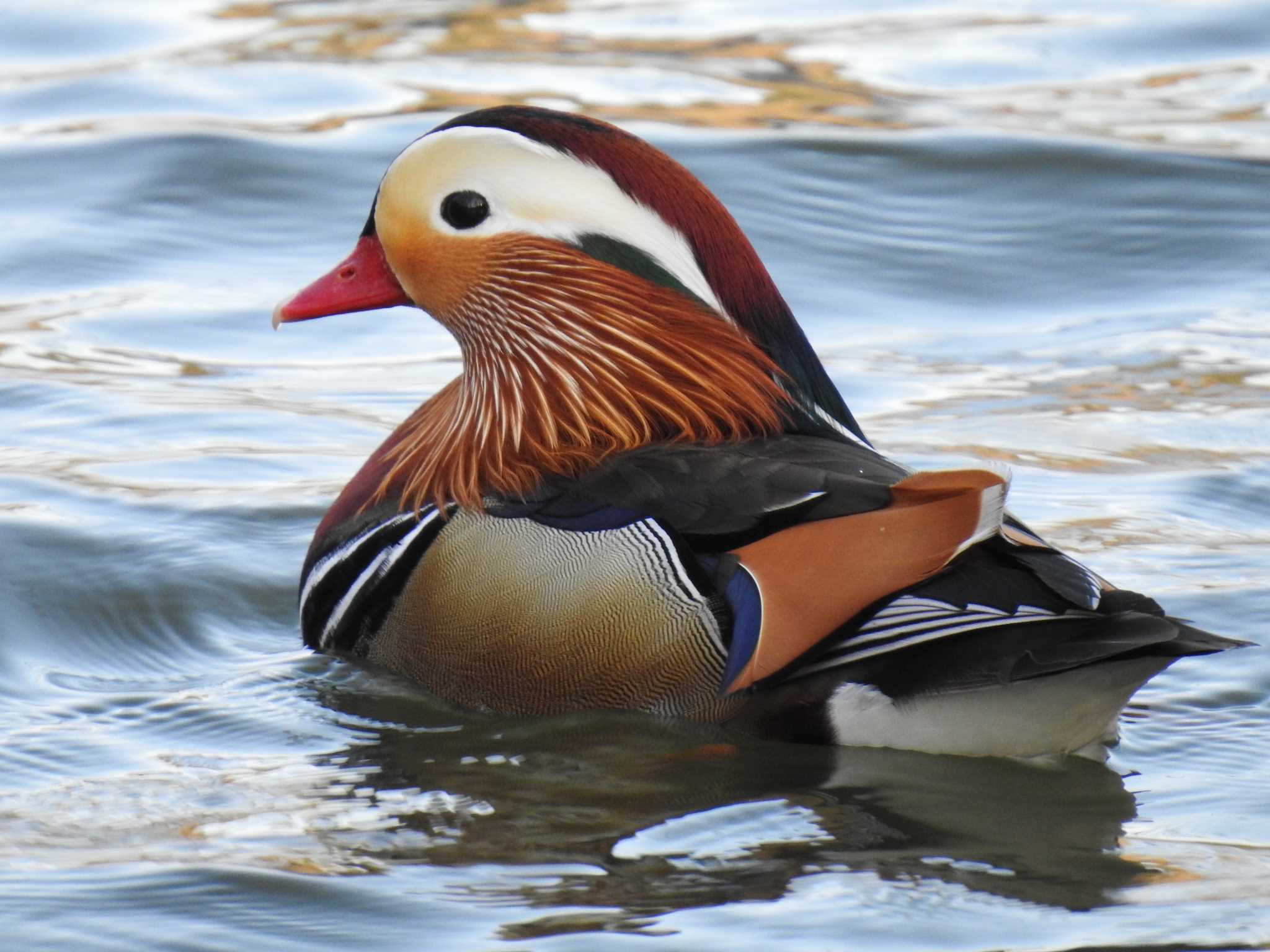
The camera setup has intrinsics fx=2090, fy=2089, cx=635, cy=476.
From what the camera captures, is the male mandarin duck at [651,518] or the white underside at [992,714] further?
the white underside at [992,714]

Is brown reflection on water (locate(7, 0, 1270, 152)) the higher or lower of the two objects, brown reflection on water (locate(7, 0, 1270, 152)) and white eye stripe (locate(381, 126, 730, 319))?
the higher

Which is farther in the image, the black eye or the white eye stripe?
the black eye

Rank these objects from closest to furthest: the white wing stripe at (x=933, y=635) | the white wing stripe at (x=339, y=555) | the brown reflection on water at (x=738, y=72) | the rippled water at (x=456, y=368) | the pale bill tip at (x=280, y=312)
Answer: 1. the rippled water at (x=456, y=368)
2. the white wing stripe at (x=933, y=635)
3. the white wing stripe at (x=339, y=555)
4. the pale bill tip at (x=280, y=312)
5. the brown reflection on water at (x=738, y=72)

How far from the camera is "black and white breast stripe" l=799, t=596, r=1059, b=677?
366 centimetres

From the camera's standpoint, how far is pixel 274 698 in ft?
14.6

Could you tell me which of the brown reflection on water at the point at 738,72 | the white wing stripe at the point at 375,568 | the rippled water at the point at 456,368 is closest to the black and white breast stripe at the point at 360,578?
the white wing stripe at the point at 375,568

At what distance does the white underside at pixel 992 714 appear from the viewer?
12.7 ft

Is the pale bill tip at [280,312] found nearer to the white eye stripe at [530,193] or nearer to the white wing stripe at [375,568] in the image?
the white eye stripe at [530,193]

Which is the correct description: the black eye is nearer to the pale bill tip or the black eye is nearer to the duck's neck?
the duck's neck

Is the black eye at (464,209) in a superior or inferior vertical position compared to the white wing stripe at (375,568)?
superior

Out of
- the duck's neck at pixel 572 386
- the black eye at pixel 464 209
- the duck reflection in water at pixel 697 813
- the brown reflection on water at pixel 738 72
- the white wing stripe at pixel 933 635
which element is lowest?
the duck reflection in water at pixel 697 813

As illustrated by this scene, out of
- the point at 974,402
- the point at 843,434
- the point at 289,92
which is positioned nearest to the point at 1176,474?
the point at 974,402

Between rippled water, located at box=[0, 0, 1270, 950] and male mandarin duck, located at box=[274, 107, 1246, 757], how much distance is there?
143mm

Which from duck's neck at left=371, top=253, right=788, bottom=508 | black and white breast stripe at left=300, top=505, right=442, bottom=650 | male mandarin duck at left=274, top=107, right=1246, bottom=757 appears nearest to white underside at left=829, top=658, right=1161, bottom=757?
male mandarin duck at left=274, top=107, right=1246, bottom=757
